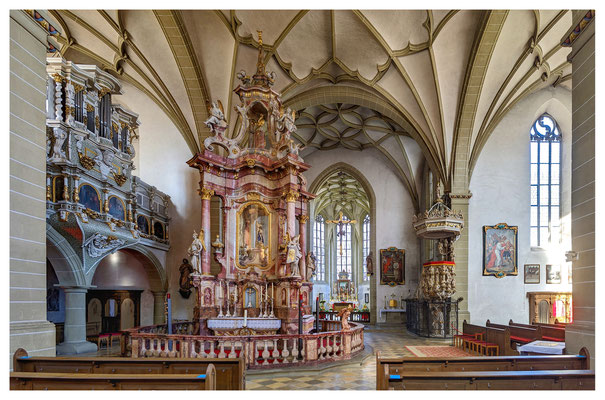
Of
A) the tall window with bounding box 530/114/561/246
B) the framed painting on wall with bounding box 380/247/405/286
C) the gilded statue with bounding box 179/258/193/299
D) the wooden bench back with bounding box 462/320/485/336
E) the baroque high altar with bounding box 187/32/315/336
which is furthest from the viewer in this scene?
the framed painting on wall with bounding box 380/247/405/286

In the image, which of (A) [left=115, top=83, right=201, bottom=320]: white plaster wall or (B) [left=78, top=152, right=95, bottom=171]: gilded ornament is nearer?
(B) [left=78, top=152, right=95, bottom=171]: gilded ornament

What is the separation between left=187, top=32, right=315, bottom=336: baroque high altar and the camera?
36.4ft

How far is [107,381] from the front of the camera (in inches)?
178

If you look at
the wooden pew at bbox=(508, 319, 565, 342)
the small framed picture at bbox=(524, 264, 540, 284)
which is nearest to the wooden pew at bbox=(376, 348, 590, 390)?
the wooden pew at bbox=(508, 319, 565, 342)

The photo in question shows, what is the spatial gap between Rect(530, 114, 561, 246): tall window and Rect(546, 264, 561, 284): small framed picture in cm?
148

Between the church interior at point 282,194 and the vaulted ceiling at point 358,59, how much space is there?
0.24 feet

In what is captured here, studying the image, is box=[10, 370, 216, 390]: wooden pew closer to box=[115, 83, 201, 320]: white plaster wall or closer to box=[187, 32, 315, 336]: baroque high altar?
box=[187, 32, 315, 336]: baroque high altar

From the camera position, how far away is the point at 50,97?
11.6 m

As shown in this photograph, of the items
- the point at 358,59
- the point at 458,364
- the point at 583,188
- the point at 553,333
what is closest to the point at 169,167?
the point at 358,59

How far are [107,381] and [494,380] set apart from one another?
4.19m

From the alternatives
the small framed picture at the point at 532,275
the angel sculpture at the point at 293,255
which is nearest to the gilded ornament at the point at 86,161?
the angel sculpture at the point at 293,255

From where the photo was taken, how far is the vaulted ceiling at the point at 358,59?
14.1 meters

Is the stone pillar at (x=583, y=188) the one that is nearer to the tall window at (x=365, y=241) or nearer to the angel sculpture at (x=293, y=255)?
the angel sculpture at (x=293, y=255)

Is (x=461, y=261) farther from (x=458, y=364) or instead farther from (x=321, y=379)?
(x=458, y=364)
